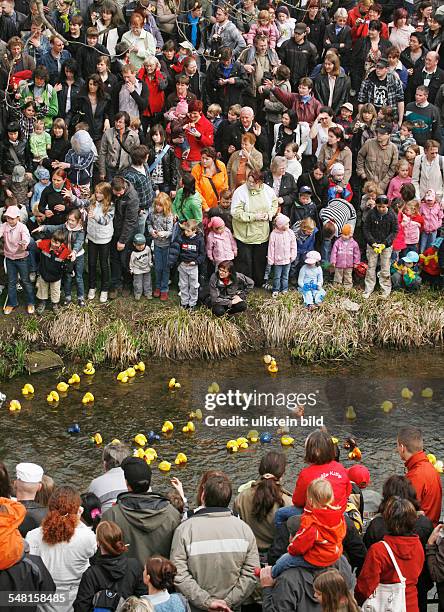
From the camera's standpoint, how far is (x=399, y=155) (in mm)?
16156

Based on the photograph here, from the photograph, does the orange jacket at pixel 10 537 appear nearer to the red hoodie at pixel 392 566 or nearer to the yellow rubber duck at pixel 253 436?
the red hoodie at pixel 392 566

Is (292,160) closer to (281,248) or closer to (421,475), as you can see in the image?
(281,248)

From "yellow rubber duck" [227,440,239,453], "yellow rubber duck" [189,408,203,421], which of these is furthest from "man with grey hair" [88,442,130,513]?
"yellow rubber duck" [189,408,203,421]

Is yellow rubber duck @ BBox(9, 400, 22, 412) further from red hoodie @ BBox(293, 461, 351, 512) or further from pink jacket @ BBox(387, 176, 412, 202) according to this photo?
pink jacket @ BBox(387, 176, 412, 202)

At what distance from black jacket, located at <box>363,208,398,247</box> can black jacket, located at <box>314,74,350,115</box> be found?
2415 millimetres

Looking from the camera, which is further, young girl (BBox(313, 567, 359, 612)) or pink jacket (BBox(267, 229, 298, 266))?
pink jacket (BBox(267, 229, 298, 266))

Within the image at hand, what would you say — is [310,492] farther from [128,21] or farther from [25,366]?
[128,21]

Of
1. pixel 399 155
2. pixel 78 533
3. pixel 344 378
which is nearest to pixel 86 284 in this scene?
pixel 344 378

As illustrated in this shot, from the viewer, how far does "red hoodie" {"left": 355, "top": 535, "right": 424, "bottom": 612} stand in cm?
765

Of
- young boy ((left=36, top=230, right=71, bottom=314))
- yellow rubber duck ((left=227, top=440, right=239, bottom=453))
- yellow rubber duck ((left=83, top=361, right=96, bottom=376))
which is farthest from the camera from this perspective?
young boy ((left=36, top=230, right=71, bottom=314))

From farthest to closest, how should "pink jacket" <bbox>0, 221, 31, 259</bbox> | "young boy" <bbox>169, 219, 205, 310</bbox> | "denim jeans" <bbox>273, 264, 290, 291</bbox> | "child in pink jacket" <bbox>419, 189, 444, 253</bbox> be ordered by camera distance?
"child in pink jacket" <bbox>419, 189, 444, 253</bbox>
"denim jeans" <bbox>273, 264, 290, 291</bbox>
"young boy" <bbox>169, 219, 205, 310</bbox>
"pink jacket" <bbox>0, 221, 31, 259</bbox>

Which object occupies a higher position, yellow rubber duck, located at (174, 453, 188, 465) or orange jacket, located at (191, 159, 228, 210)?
orange jacket, located at (191, 159, 228, 210)

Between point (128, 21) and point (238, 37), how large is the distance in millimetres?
1945

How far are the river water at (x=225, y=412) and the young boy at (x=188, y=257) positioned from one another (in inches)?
40.1
